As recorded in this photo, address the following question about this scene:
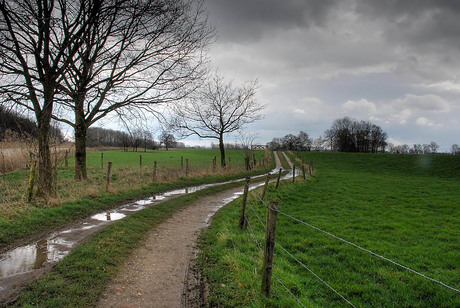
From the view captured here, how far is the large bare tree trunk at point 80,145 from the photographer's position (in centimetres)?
1443

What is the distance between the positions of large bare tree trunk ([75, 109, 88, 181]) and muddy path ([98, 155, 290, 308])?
8908 millimetres

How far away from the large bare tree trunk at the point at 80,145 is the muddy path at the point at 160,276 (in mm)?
8908

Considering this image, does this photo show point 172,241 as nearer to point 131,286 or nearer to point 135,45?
point 131,286

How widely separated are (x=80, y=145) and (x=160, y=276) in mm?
12415

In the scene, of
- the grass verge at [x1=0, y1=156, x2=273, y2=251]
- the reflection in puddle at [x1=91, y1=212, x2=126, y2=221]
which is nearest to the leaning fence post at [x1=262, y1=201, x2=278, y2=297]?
the grass verge at [x1=0, y1=156, x2=273, y2=251]

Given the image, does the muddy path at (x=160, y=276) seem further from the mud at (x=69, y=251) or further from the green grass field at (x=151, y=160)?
the green grass field at (x=151, y=160)

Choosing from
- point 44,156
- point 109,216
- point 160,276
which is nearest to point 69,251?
point 160,276

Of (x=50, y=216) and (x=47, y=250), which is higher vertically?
(x=50, y=216)

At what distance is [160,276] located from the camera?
511 cm

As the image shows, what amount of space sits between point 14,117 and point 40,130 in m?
1.27

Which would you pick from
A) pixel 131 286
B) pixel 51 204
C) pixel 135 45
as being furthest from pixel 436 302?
pixel 135 45

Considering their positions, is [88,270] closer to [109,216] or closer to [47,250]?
[47,250]

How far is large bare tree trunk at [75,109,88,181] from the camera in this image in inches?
568

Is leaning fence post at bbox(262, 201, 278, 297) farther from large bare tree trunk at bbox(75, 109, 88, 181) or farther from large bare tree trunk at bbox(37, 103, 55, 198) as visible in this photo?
large bare tree trunk at bbox(75, 109, 88, 181)
